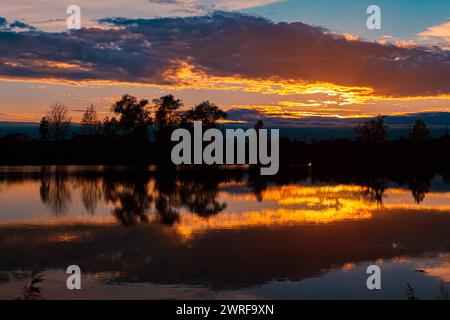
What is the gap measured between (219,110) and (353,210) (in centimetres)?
8791

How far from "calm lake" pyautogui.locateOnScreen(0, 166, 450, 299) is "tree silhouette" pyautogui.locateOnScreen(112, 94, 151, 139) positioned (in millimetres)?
78334

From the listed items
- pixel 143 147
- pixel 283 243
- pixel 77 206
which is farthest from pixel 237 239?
pixel 143 147

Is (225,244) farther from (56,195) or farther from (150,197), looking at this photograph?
(56,195)

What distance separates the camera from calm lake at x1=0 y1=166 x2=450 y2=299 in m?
13.2

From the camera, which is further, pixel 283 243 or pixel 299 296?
pixel 283 243

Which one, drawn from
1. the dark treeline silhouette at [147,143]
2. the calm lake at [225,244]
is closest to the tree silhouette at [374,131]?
the dark treeline silhouette at [147,143]

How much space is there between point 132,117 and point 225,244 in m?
97.4

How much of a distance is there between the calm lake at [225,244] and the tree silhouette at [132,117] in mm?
78334

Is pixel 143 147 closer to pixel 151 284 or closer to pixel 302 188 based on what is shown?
pixel 302 188

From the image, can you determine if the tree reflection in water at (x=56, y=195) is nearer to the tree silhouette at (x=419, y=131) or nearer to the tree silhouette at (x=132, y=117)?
the tree silhouette at (x=132, y=117)

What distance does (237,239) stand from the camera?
19.6 meters

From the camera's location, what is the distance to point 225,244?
60.4ft

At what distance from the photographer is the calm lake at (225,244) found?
1319cm

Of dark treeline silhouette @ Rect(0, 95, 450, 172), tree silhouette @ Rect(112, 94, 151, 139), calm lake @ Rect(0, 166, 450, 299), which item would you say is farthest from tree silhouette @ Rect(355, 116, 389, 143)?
calm lake @ Rect(0, 166, 450, 299)
